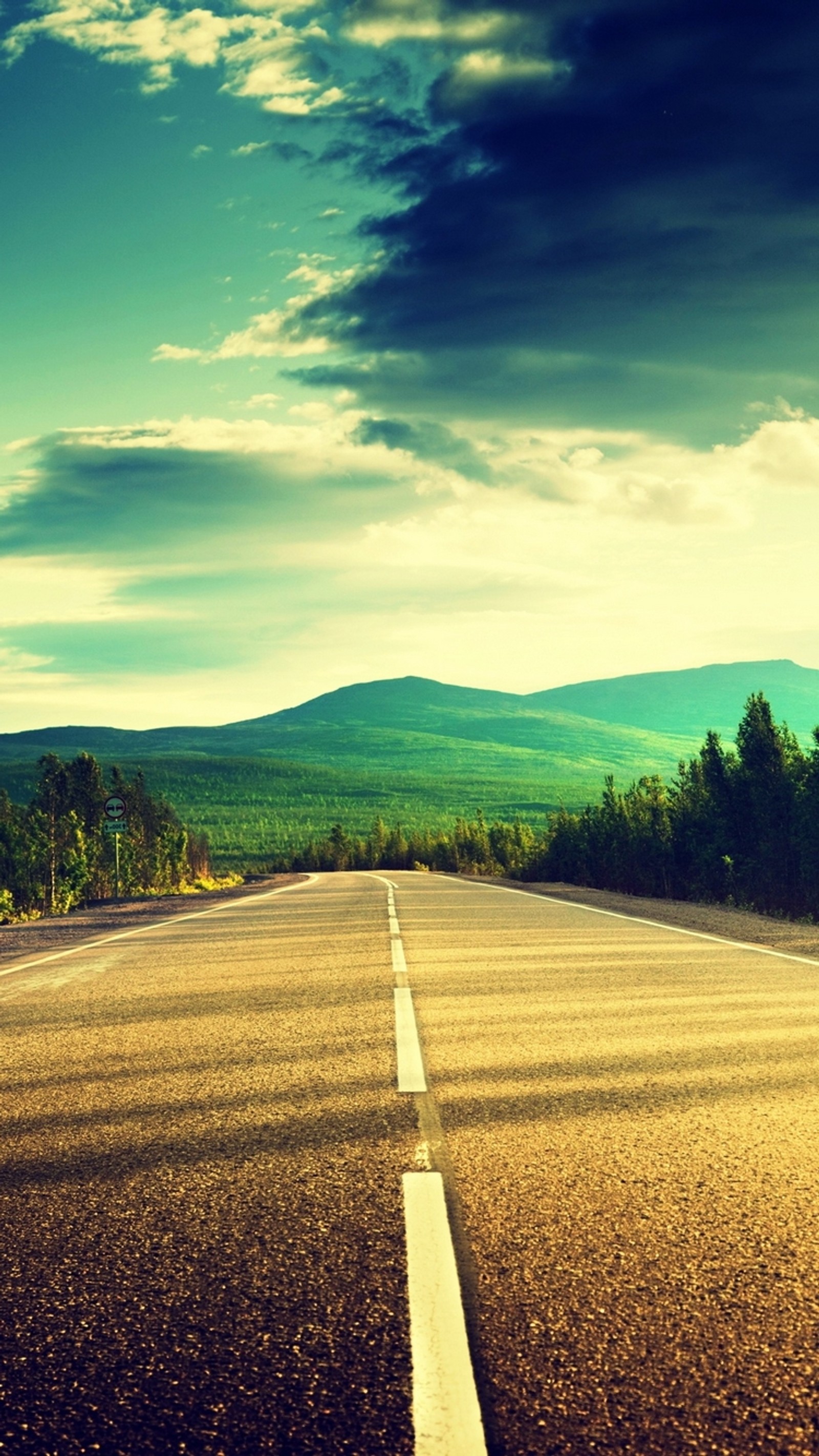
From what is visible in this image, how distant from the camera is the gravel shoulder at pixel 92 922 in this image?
15039mm

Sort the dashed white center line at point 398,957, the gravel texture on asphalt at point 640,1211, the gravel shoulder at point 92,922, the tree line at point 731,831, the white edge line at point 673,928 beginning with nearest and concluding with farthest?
the gravel texture on asphalt at point 640,1211, the dashed white center line at point 398,957, the white edge line at point 673,928, the gravel shoulder at point 92,922, the tree line at point 731,831

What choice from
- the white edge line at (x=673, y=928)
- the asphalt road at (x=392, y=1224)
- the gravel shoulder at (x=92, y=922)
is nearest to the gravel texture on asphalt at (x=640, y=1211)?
the asphalt road at (x=392, y=1224)

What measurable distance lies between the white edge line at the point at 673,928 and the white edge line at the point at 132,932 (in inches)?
254

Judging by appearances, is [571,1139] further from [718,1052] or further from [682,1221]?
[718,1052]

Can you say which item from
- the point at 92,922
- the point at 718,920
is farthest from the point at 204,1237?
the point at 92,922

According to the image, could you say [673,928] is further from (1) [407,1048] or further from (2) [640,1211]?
(2) [640,1211]

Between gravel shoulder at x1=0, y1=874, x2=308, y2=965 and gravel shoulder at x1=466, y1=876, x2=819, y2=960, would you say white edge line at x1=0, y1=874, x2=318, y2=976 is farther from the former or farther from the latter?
gravel shoulder at x1=466, y1=876, x2=819, y2=960

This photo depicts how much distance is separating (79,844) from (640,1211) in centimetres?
8958

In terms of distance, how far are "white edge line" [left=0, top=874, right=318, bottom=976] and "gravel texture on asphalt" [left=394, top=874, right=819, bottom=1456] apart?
5.91 meters

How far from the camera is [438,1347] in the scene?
284 cm

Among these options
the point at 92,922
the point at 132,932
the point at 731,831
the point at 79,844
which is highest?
the point at 731,831

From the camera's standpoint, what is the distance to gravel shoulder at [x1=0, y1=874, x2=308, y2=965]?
49.3 feet

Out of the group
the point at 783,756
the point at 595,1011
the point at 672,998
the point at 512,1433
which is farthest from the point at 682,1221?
the point at 783,756

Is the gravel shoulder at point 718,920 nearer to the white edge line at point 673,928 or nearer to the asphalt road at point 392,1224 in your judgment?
the white edge line at point 673,928
